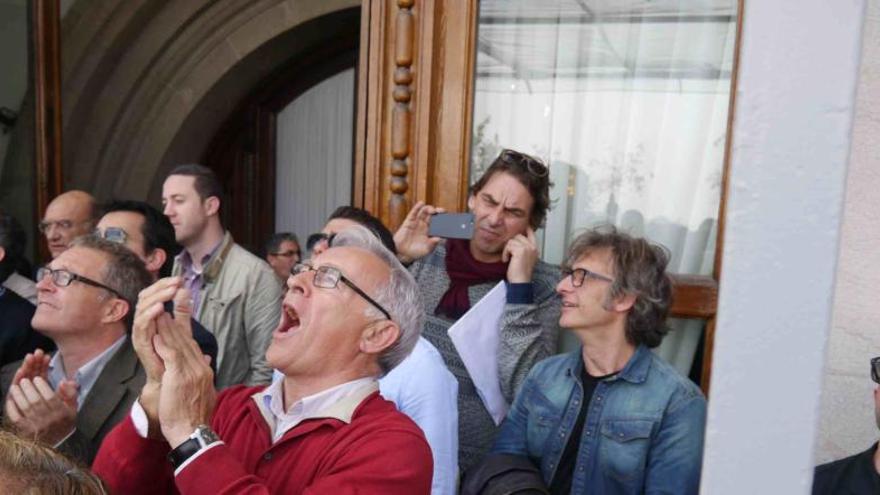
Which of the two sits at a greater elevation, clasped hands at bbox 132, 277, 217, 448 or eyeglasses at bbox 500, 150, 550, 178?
eyeglasses at bbox 500, 150, 550, 178

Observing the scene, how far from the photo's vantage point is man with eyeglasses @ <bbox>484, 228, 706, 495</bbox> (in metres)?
1.97

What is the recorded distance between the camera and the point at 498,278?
2.59m

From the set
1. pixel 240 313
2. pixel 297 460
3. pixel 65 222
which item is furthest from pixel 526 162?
pixel 65 222

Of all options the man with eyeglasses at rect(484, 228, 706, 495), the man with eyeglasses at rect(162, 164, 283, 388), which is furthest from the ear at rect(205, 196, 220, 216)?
the man with eyeglasses at rect(484, 228, 706, 495)

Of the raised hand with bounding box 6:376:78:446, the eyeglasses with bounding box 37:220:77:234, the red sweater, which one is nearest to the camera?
the red sweater

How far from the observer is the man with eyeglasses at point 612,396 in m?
1.97

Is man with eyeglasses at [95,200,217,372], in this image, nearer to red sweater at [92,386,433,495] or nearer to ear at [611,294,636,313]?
red sweater at [92,386,433,495]

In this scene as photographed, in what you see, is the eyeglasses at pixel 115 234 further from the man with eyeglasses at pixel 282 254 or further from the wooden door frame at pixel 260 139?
the wooden door frame at pixel 260 139

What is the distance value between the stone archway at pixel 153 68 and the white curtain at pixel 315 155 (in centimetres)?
51

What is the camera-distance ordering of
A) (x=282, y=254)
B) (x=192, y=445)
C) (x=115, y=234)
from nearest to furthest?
(x=192, y=445)
(x=115, y=234)
(x=282, y=254)

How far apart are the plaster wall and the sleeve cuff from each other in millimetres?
913

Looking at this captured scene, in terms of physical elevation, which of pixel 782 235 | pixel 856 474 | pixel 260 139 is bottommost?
pixel 856 474

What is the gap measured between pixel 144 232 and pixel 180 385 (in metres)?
1.69

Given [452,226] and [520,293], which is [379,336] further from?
[452,226]
